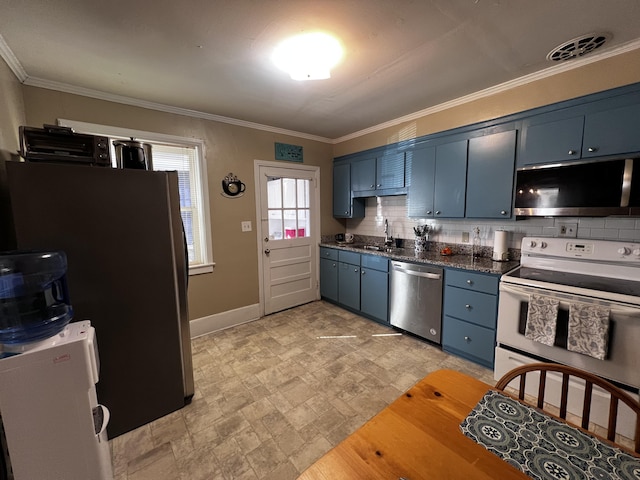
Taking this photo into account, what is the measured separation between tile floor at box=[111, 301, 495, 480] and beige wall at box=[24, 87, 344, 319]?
463 millimetres

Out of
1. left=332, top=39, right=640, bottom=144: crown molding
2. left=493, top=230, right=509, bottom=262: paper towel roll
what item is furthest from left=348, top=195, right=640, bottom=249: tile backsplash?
left=332, top=39, right=640, bottom=144: crown molding

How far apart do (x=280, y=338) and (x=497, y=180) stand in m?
2.70

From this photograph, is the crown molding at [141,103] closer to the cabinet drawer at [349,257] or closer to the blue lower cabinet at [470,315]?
the cabinet drawer at [349,257]

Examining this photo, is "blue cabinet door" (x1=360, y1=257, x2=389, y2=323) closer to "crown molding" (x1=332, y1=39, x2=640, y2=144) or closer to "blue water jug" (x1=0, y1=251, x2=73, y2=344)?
"crown molding" (x1=332, y1=39, x2=640, y2=144)

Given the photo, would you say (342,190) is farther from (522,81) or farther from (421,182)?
(522,81)

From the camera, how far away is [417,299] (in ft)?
9.25

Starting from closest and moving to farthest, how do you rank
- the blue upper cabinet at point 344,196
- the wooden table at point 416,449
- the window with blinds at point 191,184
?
the wooden table at point 416,449 → the window with blinds at point 191,184 → the blue upper cabinet at point 344,196

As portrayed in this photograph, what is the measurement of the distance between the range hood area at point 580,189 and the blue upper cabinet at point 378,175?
4.04ft

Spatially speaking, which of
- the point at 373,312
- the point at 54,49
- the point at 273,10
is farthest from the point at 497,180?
the point at 54,49

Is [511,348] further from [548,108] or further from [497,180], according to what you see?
[548,108]

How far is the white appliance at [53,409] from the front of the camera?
1.06 m

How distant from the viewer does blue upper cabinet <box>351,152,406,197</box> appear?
10.7ft

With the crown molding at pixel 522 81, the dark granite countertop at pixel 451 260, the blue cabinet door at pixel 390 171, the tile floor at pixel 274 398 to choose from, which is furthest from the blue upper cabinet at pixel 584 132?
the tile floor at pixel 274 398

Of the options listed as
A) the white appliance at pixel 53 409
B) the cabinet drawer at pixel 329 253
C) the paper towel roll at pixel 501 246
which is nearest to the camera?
the white appliance at pixel 53 409
